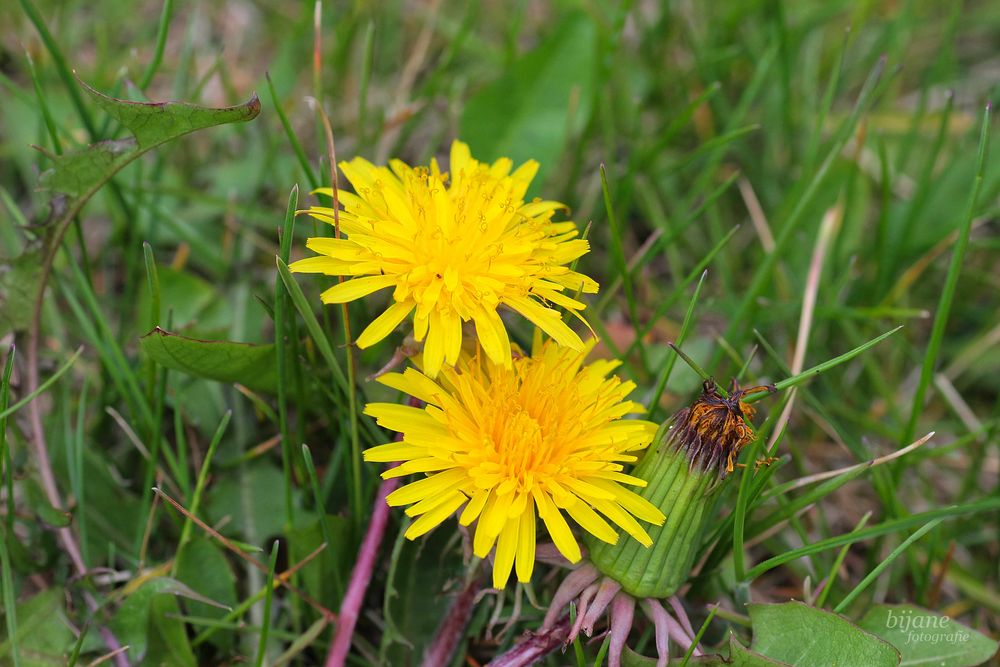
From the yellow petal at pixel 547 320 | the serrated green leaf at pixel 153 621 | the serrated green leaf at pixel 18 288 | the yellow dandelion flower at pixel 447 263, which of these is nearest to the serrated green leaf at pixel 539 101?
the yellow dandelion flower at pixel 447 263

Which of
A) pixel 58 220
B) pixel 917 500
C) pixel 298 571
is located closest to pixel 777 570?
pixel 917 500

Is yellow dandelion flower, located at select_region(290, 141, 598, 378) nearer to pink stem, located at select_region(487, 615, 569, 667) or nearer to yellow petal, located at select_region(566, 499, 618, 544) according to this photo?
yellow petal, located at select_region(566, 499, 618, 544)

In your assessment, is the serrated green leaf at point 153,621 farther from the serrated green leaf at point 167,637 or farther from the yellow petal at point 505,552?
the yellow petal at point 505,552

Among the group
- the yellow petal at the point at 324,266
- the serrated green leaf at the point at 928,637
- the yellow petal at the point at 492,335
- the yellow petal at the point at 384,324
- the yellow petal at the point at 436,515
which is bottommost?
the serrated green leaf at the point at 928,637

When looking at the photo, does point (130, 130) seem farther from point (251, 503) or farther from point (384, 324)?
point (251, 503)

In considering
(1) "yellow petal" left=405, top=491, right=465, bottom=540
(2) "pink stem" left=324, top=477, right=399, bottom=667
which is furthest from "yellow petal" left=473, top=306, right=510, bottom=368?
(2) "pink stem" left=324, top=477, right=399, bottom=667

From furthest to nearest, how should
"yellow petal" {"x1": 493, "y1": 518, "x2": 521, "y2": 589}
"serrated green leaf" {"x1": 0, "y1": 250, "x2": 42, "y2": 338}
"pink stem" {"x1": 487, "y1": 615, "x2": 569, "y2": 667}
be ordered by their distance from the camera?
1. "serrated green leaf" {"x1": 0, "y1": 250, "x2": 42, "y2": 338}
2. "pink stem" {"x1": 487, "y1": 615, "x2": 569, "y2": 667}
3. "yellow petal" {"x1": 493, "y1": 518, "x2": 521, "y2": 589}

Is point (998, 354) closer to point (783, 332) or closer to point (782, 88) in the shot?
point (783, 332)
